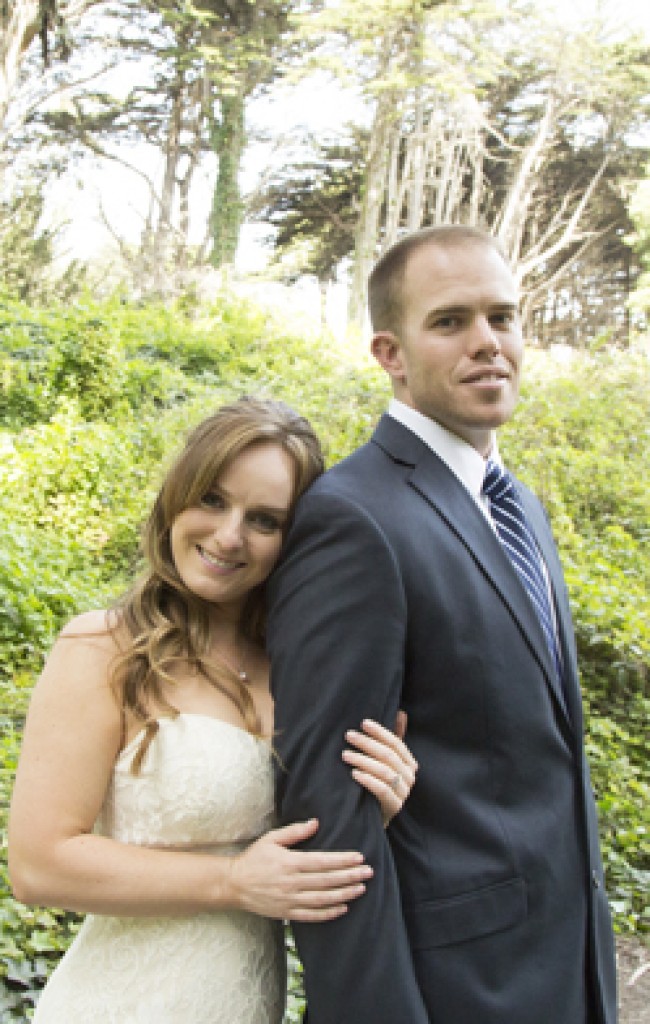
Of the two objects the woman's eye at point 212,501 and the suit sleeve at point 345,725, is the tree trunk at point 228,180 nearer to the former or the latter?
the woman's eye at point 212,501

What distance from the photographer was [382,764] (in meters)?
1.45

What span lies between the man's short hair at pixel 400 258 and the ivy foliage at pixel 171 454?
1.67 feet

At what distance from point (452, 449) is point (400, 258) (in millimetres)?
419

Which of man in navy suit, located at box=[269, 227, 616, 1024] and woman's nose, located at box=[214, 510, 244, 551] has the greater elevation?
woman's nose, located at box=[214, 510, 244, 551]

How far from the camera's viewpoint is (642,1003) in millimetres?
3584

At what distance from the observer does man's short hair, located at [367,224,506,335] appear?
73.5 inches

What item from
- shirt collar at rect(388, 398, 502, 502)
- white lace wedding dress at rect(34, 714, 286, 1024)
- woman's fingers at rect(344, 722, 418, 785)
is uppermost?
shirt collar at rect(388, 398, 502, 502)

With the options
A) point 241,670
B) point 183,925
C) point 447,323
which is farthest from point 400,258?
point 183,925

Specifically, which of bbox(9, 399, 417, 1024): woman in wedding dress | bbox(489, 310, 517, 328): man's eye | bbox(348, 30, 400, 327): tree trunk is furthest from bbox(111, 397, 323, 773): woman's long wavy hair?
bbox(348, 30, 400, 327): tree trunk

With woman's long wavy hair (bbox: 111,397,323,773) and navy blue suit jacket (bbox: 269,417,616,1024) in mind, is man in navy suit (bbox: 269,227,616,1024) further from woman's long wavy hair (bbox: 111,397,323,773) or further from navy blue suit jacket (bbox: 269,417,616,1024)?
woman's long wavy hair (bbox: 111,397,323,773)

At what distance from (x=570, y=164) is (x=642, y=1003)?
26.5 m

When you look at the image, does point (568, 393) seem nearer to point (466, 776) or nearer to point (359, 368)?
point (359, 368)

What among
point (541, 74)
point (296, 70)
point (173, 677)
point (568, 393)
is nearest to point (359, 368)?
point (568, 393)

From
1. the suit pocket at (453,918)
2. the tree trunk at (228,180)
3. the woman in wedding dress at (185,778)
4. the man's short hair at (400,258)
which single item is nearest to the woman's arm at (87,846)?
the woman in wedding dress at (185,778)
